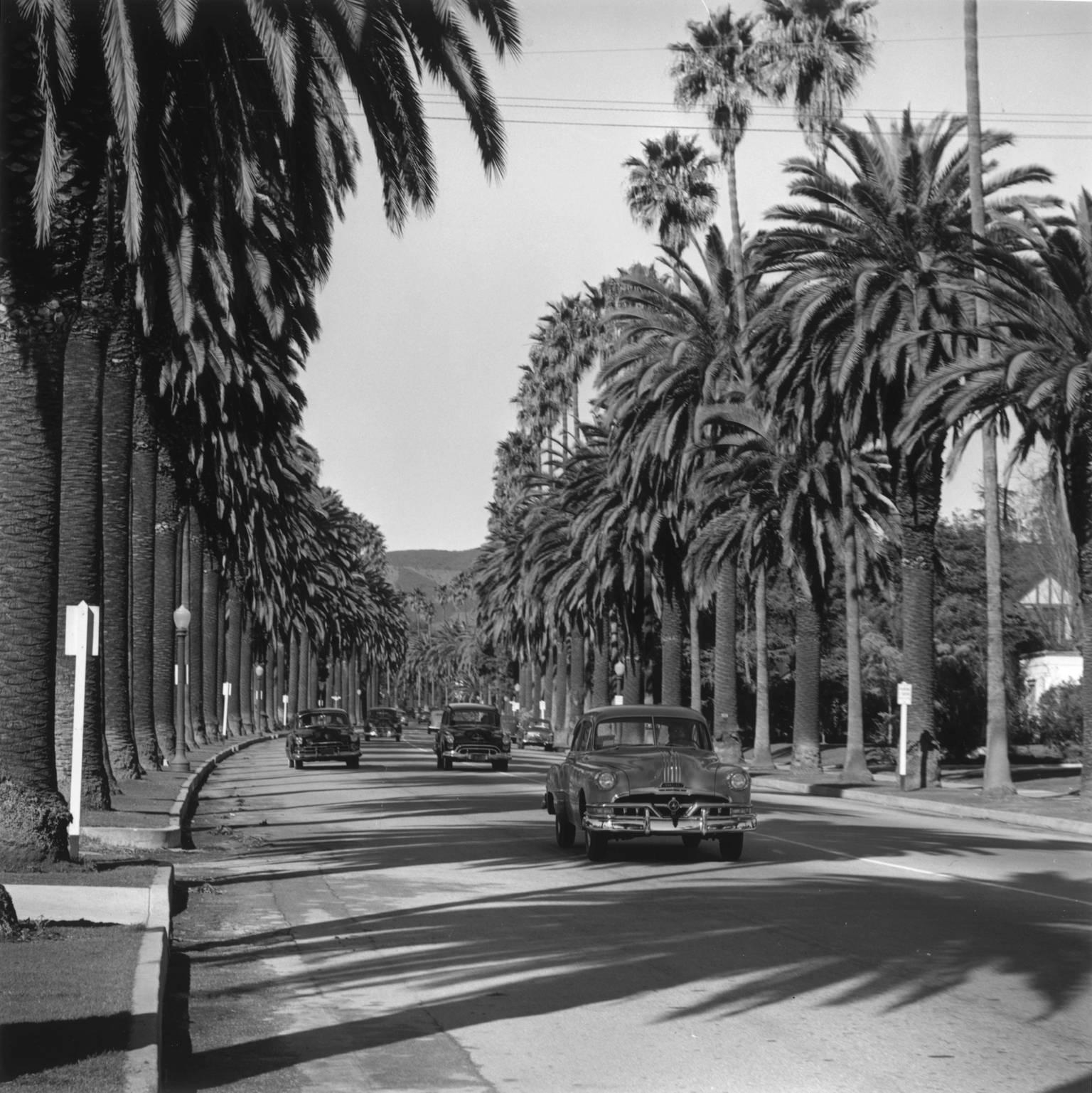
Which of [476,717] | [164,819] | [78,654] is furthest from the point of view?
[476,717]

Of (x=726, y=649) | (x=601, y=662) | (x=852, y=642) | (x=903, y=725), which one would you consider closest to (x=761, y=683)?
(x=726, y=649)

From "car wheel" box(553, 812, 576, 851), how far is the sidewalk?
4666 mm

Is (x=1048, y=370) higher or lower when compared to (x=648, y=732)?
higher

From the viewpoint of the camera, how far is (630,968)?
1087cm

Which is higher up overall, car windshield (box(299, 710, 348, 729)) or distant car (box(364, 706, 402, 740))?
car windshield (box(299, 710, 348, 729))

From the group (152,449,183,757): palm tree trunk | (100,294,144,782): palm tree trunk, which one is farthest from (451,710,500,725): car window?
(100,294,144,782): palm tree trunk

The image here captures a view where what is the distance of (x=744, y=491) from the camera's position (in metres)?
46.0

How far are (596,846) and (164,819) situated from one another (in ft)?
20.5

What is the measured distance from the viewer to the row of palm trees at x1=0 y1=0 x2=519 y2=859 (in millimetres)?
14266

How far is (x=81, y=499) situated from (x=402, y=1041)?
15.1 m

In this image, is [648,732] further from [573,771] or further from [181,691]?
[181,691]

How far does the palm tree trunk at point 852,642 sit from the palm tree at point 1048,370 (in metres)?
10.2

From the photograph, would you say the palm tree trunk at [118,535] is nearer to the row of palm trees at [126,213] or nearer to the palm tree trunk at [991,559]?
the row of palm trees at [126,213]

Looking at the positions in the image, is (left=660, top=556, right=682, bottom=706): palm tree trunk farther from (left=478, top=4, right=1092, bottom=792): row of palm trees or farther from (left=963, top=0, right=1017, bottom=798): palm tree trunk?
(left=963, top=0, right=1017, bottom=798): palm tree trunk
